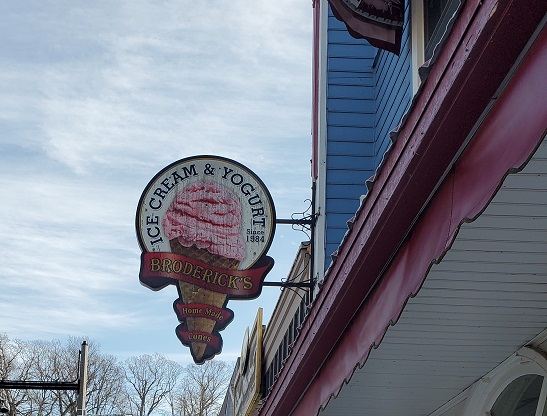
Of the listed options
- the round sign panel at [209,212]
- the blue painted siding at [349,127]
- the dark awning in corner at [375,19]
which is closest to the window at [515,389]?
the dark awning in corner at [375,19]

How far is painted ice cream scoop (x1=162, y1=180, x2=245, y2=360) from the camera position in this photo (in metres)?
13.2

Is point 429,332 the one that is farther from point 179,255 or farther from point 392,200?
point 179,255

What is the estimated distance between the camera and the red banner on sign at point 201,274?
516 inches

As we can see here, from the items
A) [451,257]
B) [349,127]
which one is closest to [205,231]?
[349,127]

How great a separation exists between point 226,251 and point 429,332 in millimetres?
7512

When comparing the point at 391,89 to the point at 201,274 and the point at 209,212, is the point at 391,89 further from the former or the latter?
the point at 201,274

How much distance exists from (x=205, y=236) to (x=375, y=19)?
4.21m

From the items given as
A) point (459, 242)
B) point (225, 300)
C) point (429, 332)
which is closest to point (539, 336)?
point (429, 332)

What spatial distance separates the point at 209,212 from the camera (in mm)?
13430

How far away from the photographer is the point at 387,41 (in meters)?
10.3

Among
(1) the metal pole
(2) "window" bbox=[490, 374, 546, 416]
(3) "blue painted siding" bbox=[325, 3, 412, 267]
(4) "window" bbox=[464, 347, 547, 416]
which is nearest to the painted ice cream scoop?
(3) "blue painted siding" bbox=[325, 3, 412, 267]

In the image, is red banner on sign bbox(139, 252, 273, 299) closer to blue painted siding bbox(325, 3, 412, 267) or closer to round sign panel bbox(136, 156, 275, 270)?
round sign panel bbox(136, 156, 275, 270)

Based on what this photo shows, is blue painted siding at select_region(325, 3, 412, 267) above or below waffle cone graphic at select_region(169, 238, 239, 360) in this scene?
above

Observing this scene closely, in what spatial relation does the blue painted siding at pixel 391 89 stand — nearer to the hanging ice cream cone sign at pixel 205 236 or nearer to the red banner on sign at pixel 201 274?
the hanging ice cream cone sign at pixel 205 236
